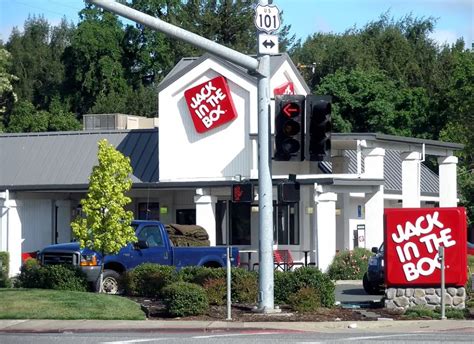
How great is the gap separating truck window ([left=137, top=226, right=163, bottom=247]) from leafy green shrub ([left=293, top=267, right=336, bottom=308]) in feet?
22.9

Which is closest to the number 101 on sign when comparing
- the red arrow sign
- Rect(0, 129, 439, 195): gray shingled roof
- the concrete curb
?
the red arrow sign

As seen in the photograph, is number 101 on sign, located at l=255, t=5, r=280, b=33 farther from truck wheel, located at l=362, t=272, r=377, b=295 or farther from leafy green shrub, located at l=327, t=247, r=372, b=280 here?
leafy green shrub, located at l=327, t=247, r=372, b=280

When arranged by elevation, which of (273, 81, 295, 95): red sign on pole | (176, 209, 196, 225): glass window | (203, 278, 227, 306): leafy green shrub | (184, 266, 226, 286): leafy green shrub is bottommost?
(203, 278, 227, 306): leafy green shrub

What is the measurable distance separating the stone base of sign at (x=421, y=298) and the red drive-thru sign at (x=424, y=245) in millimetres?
153

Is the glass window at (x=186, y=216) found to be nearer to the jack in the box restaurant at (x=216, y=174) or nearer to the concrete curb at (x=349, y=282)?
the jack in the box restaurant at (x=216, y=174)

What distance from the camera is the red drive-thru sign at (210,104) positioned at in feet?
124

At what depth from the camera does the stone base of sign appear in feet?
78.0

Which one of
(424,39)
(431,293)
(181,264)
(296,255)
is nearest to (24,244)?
(296,255)

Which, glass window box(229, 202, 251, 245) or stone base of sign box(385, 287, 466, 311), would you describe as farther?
glass window box(229, 202, 251, 245)

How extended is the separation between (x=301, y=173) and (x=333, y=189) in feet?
12.0

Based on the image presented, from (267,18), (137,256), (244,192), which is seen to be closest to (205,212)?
(137,256)

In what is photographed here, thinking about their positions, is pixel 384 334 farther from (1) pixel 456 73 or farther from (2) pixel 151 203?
(1) pixel 456 73

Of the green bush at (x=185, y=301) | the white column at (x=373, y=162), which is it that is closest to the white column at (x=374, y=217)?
Answer: the white column at (x=373, y=162)

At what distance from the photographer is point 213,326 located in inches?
802
